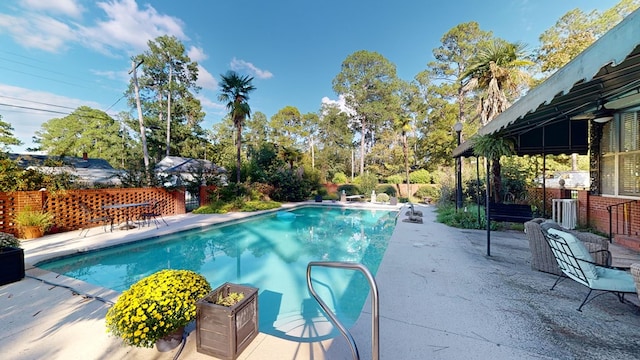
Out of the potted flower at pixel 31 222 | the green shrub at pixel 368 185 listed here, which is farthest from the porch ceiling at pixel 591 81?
the green shrub at pixel 368 185

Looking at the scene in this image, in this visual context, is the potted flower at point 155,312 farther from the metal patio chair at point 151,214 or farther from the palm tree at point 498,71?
the palm tree at point 498,71

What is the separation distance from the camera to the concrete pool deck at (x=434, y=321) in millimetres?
1970

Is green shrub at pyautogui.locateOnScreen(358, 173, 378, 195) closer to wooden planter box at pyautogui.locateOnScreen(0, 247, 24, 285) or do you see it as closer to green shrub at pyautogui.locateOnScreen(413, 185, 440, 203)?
green shrub at pyautogui.locateOnScreen(413, 185, 440, 203)

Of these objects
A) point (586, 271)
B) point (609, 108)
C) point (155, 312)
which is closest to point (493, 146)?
point (609, 108)

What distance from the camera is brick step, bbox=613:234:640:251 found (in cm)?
A: 432

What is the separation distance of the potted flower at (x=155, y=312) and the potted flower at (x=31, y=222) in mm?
7265

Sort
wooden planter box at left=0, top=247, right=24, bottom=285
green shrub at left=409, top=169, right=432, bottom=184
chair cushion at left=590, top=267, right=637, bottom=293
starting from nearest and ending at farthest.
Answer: chair cushion at left=590, top=267, right=637, bottom=293 < wooden planter box at left=0, top=247, right=24, bottom=285 < green shrub at left=409, top=169, right=432, bottom=184

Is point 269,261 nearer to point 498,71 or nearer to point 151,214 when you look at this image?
point 151,214

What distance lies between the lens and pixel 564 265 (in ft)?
9.73

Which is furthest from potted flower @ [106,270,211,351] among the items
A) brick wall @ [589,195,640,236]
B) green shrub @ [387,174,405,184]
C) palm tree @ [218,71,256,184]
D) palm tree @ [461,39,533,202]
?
green shrub @ [387,174,405,184]

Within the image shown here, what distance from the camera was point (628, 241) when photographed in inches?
178

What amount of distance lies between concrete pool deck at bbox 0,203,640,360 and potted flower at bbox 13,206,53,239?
3.55 metres

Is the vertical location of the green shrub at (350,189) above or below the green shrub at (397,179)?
below

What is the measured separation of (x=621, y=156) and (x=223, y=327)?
8.27 m
